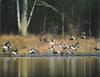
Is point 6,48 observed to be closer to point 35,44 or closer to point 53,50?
point 35,44

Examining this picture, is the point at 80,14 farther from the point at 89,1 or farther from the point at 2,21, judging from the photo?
the point at 2,21

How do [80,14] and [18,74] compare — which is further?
[80,14]

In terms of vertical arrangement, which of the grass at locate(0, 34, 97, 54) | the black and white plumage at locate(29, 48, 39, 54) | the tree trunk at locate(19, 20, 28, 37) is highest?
the tree trunk at locate(19, 20, 28, 37)

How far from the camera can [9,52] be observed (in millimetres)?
34469

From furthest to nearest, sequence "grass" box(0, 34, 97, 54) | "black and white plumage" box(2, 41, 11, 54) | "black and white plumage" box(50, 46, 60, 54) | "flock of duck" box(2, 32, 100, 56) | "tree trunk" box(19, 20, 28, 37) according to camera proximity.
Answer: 1. "tree trunk" box(19, 20, 28, 37)
2. "grass" box(0, 34, 97, 54)
3. "black and white plumage" box(2, 41, 11, 54)
4. "black and white plumage" box(50, 46, 60, 54)
5. "flock of duck" box(2, 32, 100, 56)

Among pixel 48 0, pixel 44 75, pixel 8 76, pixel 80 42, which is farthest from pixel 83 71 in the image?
pixel 48 0

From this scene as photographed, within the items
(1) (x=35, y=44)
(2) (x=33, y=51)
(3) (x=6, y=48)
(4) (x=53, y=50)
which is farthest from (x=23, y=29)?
(2) (x=33, y=51)

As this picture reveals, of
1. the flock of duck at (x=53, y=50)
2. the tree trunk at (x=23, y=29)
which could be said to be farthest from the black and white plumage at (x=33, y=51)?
the tree trunk at (x=23, y=29)

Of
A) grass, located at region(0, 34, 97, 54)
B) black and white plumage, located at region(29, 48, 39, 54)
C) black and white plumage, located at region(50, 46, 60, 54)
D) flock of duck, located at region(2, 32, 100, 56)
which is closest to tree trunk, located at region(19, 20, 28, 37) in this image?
grass, located at region(0, 34, 97, 54)

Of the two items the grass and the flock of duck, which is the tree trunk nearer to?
the grass

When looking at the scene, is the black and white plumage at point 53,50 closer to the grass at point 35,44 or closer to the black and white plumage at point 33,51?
the grass at point 35,44

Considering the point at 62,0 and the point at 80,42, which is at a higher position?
the point at 62,0

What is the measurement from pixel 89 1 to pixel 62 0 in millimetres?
3071

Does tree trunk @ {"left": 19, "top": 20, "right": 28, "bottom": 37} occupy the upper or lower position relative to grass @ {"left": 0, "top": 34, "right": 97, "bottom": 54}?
upper
